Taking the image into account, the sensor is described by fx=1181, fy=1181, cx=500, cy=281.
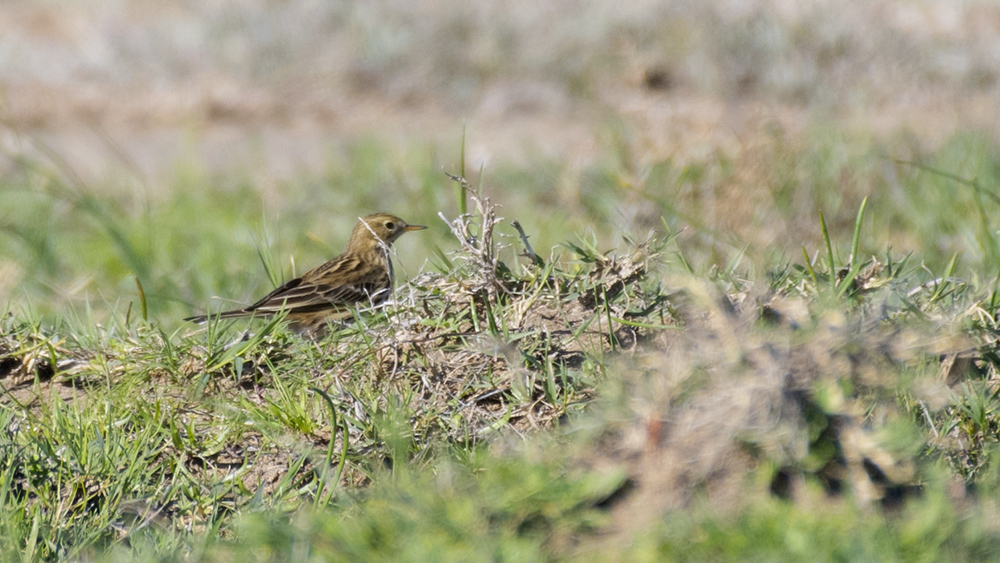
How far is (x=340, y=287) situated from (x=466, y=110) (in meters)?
6.88

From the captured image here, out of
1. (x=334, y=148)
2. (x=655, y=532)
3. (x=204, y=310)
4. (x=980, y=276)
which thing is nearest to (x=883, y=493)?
(x=655, y=532)

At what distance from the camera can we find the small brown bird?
4488 mm

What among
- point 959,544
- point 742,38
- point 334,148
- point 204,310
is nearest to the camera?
point 959,544

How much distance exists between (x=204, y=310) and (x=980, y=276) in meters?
3.25

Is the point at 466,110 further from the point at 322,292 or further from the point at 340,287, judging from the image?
the point at 322,292

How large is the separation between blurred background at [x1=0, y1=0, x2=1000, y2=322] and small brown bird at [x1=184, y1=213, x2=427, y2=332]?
5.88ft

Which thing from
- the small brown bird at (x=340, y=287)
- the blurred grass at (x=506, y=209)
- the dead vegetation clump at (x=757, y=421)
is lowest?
the blurred grass at (x=506, y=209)

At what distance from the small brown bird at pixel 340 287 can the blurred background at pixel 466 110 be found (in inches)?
70.6

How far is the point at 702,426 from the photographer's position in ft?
9.18

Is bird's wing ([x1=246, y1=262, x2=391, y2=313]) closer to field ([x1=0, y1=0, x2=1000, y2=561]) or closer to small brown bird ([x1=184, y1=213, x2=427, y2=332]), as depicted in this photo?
small brown bird ([x1=184, y1=213, x2=427, y2=332])

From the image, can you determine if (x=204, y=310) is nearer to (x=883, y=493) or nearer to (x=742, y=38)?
(x=883, y=493)

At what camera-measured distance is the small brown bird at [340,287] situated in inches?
177

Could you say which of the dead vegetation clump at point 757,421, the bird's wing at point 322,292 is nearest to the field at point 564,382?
the dead vegetation clump at point 757,421

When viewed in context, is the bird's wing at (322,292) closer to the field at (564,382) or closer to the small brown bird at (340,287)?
the small brown bird at (340,287)
